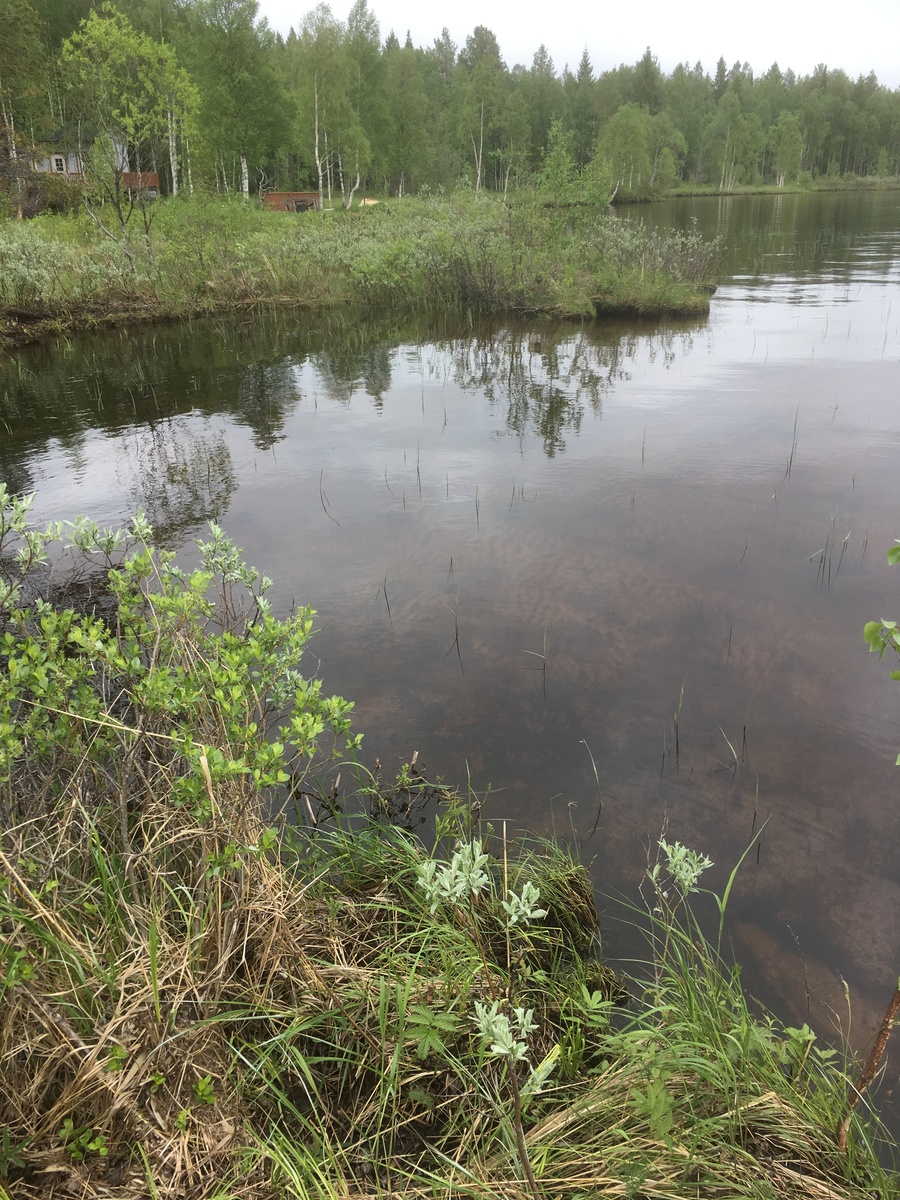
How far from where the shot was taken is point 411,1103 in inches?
96.3

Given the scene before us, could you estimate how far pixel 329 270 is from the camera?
2159cm

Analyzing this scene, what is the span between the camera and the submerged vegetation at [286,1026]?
2.01m

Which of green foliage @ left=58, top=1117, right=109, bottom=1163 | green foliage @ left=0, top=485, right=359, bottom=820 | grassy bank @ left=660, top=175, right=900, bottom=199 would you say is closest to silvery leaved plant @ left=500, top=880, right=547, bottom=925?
green foliage @ left=0, top=485, right=359, bottom=820

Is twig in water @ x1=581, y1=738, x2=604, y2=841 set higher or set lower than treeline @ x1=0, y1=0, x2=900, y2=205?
lower

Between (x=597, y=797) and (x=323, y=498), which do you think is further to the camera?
(x=323, y=498)

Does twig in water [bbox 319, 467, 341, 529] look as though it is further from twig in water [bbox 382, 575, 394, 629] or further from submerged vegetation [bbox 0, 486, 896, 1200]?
submerged vegetation [bbox 0, 486, 896, 1200]

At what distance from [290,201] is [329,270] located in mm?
36831

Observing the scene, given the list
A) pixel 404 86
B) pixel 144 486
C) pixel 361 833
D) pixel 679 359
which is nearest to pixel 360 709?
pixel 361 833

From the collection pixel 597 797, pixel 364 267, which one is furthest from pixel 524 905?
pixel 364 267

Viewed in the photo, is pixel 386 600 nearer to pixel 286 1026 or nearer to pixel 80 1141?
pixel 286 1026

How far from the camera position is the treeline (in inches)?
795

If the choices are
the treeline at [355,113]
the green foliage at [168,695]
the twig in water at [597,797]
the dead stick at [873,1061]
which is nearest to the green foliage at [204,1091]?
the green foliage at [168,695]

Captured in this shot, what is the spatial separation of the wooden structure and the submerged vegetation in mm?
53602

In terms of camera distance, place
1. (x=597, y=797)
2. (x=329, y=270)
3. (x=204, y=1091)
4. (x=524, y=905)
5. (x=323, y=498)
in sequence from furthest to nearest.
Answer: (x=329, y=270) < (x=323, y=498) < (x=597, y=797) < (x=524, y=905) < (x=204, y=1091)
